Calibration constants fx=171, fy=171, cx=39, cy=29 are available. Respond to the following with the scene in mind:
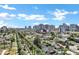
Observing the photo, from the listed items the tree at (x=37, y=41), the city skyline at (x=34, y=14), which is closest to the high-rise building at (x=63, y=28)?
the city skyline at (x=34, y=14)

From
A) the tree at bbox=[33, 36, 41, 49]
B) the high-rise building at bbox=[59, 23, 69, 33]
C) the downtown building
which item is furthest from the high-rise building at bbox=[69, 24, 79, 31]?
the tree at bbox=[33, 36, 41, 49]

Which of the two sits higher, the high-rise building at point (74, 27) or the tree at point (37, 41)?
the high-rise building at point (74, 27)

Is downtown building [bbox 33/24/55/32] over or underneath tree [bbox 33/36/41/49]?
over

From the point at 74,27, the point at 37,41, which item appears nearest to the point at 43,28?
the point at 37,41

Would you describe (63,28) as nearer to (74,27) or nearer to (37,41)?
(74,27)

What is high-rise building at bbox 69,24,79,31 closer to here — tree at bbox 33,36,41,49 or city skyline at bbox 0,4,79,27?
city skyline at bbox 0,4,79,27

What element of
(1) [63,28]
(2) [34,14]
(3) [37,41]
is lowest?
(3) [37,41]

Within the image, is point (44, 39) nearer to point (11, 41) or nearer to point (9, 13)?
point (11, 41)

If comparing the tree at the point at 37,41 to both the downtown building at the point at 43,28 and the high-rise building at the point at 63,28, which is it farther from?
the high-rise building at the point at 63,28
